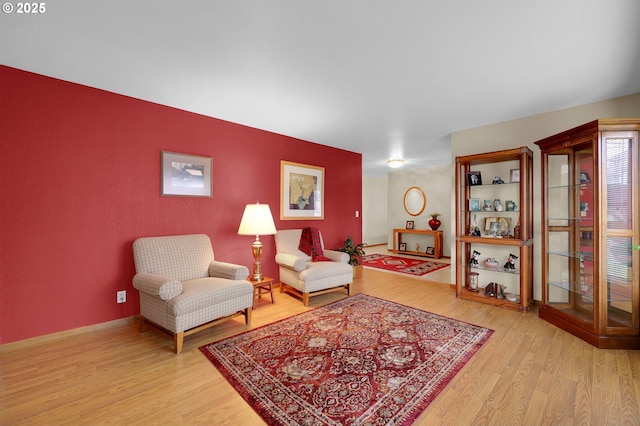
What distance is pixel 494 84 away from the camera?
8.86ft

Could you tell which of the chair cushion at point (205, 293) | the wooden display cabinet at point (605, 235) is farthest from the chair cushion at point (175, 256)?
the wooden display cabinet at point (605, 235)

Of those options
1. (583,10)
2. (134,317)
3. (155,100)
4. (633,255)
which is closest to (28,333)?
(134,317)

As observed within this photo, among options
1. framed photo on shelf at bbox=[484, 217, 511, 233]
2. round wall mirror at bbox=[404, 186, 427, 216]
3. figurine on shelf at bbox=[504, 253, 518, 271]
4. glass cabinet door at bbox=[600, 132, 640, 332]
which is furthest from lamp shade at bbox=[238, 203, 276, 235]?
round wall mirror at bbox=[404, 186, 427, 216]

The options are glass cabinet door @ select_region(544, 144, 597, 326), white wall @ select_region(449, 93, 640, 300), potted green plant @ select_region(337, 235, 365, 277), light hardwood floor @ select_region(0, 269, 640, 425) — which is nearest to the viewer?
light hardwood floor @ select_region(0, 269, 640, 425)

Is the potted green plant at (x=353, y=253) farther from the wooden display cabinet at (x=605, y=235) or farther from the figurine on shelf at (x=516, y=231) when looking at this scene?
the wooden display cabinet at (x=605, y=235)

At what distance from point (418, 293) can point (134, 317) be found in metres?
3.62

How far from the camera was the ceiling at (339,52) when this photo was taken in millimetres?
1722

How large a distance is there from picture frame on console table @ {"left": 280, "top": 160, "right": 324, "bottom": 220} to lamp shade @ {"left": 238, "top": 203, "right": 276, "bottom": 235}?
2.96ft

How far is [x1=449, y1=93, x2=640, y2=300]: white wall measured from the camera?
3.04 meters

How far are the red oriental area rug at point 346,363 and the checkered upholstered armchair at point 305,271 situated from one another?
0.43 m

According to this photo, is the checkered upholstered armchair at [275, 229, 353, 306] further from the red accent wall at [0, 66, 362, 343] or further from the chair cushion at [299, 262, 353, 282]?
the red accent wall at [0, 66, 362, 343]

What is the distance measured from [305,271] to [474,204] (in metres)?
2.58

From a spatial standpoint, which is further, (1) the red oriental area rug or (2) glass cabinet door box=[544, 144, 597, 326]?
(2) glass cabinet door box=[544, 144, 597, 326]

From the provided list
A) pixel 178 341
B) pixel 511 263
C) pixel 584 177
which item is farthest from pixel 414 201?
pixel 178 341
